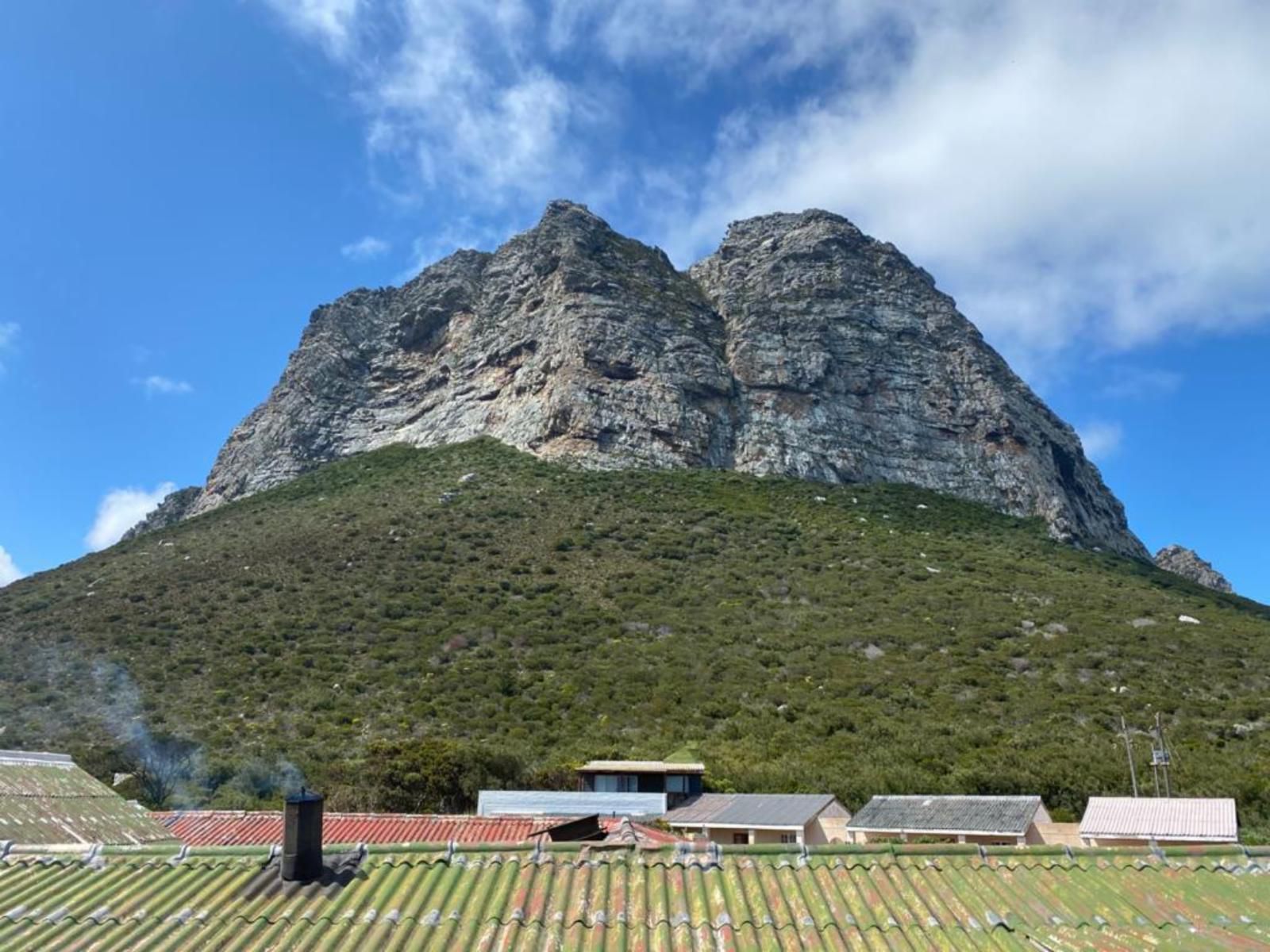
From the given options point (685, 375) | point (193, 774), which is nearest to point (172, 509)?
point (685, 375)

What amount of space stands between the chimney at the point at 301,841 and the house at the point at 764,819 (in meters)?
20.1

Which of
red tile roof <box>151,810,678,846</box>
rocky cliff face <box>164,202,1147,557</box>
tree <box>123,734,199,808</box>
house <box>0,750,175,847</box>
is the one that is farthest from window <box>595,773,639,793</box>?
rocky cliff face <box>164,202,1147,557</box>

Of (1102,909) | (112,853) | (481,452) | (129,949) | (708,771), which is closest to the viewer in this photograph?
(129,949)

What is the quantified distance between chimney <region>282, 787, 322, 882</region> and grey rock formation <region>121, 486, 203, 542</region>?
8783cm

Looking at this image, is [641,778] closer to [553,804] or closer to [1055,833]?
[553,804]

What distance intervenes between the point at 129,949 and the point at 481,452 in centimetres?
6834

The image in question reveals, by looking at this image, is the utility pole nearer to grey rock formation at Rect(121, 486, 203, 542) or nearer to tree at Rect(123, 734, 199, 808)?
tree at Rect(123, 734, 199, 808)

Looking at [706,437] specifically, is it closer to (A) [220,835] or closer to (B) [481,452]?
(B) [481,452]

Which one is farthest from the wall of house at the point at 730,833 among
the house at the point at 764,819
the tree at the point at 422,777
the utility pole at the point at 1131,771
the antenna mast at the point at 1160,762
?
the utility pole at the point at 1131,771

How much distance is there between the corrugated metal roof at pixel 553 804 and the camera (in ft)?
88.4

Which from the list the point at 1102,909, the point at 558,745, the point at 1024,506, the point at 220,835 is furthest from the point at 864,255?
the point at 1102,909

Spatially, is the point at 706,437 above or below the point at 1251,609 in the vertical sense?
above

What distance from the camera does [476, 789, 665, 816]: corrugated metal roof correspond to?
88.4ft

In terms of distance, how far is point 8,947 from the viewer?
618cm
